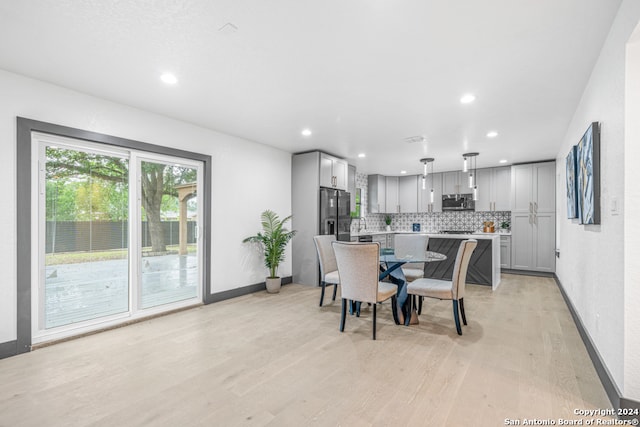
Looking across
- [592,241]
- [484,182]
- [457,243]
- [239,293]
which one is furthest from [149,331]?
[484,182]

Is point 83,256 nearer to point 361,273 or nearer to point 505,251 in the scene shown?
point 361,273

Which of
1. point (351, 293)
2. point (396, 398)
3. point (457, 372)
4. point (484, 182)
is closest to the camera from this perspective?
point (396, 398)

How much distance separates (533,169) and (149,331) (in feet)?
23.9

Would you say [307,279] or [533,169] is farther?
[533,169]

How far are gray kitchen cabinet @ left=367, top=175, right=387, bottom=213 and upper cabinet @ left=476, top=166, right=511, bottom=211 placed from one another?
2.32 m

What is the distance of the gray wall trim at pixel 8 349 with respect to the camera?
8.39 ft

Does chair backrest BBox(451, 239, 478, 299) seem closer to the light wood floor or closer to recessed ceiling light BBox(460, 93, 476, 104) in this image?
the light wood floor

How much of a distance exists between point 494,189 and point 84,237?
7.55m

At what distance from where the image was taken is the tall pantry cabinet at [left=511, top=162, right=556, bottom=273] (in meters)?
6.10

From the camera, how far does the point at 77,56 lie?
7.85 feet

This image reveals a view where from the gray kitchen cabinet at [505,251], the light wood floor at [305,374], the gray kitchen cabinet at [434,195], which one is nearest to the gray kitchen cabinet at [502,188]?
the gray kitchen cabinet at [505,251]

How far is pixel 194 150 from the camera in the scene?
4.11 metres

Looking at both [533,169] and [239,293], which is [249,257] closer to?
[239,293]

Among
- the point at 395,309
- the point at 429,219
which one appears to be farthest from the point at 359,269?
the point at 429,219
